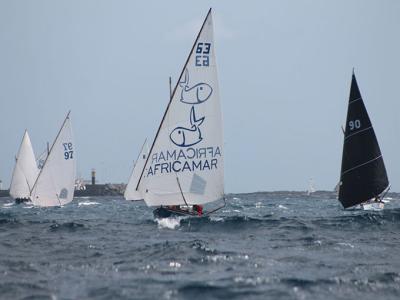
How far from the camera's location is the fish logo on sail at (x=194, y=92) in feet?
98.4

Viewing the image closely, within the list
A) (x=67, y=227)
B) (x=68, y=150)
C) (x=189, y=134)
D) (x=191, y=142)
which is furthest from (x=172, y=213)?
(x=68, y=150)

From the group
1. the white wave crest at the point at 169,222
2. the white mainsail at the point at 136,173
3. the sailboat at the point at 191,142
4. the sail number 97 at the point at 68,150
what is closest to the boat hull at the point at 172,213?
the white wave crest at the point at 169,222

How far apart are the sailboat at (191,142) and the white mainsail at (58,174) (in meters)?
23.3

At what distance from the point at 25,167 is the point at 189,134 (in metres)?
47.7

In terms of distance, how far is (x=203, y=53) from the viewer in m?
29.6

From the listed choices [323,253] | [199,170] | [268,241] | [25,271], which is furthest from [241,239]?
[25,271]

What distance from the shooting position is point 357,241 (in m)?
22.3

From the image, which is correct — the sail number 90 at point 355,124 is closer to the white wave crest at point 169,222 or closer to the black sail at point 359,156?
the black sail at point 359,156

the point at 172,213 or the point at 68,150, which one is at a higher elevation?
the point at 68,150

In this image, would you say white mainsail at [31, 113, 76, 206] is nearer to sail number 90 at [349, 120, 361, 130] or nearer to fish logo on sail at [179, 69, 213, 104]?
sail number 90 at [349, 120, 361, 130]

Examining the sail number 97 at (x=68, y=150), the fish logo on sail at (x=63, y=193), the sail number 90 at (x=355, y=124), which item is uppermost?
the sail number 97 at (x=68, y=150)

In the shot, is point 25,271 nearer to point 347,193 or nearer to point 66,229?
point 66,229

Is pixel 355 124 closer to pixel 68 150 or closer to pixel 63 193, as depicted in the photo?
pixel 68 150

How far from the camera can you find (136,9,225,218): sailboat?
29938 mm
